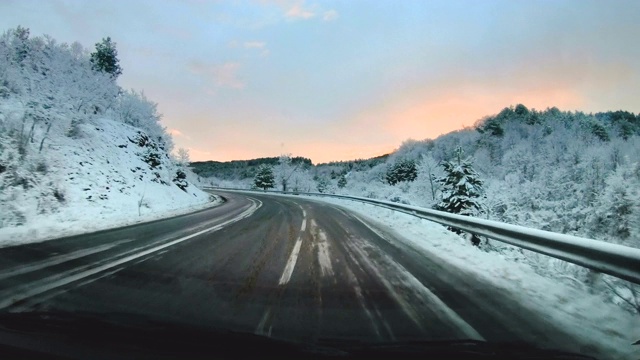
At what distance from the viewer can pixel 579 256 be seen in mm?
4203

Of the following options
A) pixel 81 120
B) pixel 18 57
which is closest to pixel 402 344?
pixel 81 120

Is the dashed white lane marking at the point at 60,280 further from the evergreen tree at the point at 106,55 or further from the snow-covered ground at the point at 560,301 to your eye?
the evergreen tree at the point at 106,55

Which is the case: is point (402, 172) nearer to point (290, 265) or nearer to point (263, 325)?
point (290, 265)

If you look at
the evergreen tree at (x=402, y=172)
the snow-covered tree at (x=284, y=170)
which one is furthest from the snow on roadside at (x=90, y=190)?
the evergreen tree at (x=402, y=172)

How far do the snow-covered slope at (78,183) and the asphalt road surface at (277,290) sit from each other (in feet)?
10.3

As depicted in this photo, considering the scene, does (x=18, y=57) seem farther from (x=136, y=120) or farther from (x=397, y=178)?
(x=397, y=178)

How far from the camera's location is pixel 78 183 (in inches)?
563

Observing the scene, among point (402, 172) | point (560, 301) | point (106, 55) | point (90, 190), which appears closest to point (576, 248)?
point (560, 301)

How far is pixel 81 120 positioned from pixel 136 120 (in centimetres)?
941

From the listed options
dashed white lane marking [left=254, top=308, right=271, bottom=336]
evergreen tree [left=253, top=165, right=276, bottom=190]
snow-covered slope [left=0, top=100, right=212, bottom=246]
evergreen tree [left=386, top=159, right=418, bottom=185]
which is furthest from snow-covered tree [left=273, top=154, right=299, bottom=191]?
dashed white lane marking [left=254, top=308, right=271, bottom=336]

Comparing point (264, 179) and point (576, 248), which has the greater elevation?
point (264, 179)

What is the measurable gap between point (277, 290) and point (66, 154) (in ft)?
55.4

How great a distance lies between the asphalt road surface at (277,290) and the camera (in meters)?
3.06

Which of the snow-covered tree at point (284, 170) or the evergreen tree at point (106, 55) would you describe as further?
the snow-covered tree at point (284, 170)
